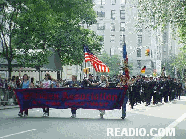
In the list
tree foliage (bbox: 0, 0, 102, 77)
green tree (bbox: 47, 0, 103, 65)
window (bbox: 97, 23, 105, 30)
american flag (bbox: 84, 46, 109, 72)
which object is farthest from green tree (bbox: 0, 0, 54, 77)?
window (bbox: 97, 23, 105, 30)

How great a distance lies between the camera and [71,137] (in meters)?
12.5

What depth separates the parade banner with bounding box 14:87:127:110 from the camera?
782 inches

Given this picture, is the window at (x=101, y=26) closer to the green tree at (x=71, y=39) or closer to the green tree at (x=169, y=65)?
the green tree at (x=169, y=65)

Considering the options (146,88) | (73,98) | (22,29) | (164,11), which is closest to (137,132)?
(73,98)

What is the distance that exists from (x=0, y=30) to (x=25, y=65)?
292cm

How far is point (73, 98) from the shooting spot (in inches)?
799

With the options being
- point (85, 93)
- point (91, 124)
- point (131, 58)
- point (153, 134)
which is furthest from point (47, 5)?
point (131, 58)

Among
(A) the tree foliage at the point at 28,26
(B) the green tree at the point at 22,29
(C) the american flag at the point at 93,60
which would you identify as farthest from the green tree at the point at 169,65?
(C) the american flag at the point at 93,60

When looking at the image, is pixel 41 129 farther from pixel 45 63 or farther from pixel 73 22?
pixel 73 22

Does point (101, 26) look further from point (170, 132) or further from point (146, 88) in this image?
point (170, 132)

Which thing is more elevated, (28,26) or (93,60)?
(28,26)

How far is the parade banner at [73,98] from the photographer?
65.2 ft

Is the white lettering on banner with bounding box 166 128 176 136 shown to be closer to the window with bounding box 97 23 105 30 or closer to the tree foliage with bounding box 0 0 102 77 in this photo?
the tree foliage with bounding box 0 0 102 77

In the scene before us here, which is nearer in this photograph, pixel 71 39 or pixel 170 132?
pixel 170 132
